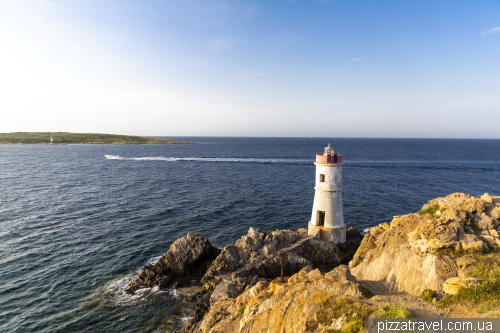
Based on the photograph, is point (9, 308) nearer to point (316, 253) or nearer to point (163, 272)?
point (163, 272)

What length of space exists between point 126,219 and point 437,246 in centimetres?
3873

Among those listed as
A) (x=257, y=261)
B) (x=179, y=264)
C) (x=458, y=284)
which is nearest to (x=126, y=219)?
(x=179, y=264)

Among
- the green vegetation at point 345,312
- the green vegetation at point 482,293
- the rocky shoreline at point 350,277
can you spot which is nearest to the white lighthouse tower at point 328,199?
the rocky shoreline at point 350,277

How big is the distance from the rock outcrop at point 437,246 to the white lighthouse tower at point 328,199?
377 inches

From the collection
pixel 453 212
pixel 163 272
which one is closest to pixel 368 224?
pixel 453 212

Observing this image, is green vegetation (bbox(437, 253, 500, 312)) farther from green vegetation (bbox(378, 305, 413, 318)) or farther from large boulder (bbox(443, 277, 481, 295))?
green vegetation (bbox(378, 305, 413, 318))

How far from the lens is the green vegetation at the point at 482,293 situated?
9.88 metres

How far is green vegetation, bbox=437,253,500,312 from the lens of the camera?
988cm

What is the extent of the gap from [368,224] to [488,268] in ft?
87.7

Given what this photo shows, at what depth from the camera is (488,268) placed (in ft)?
38.2

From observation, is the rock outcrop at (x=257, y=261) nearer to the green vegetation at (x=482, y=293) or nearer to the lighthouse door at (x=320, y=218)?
the lighthouse door at (x=320, y=218)

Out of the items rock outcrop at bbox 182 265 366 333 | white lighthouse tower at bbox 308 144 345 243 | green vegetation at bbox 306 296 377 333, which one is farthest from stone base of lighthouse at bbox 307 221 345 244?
green vegetation at bbox 306 296 377 333

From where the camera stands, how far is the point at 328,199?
2789 centimetres

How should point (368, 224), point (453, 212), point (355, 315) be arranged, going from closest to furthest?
1. point (355, 315)
2. point (453, 212)
3. point (368, 224)
